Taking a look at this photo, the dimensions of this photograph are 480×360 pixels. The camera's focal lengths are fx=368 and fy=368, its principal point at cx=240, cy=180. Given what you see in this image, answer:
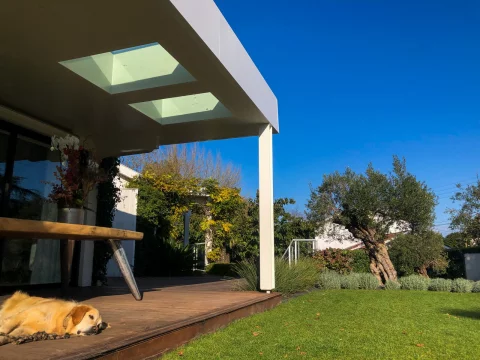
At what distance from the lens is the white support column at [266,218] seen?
18.4 ft

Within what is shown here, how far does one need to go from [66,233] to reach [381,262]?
894 centimetres

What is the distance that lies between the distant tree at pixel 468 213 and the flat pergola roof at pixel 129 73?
873cm

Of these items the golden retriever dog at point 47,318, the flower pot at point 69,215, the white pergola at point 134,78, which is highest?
the white pergola at point 134,78

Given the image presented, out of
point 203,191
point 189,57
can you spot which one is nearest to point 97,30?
point 189,57

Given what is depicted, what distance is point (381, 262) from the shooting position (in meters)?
10.0

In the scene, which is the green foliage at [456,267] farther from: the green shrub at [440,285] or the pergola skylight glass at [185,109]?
the pergola skylight glass at [185,109]

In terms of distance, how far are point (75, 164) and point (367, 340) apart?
11.2ft

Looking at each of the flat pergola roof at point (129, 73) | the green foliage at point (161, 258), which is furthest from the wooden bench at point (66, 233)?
the green foliage at point (161, 258)

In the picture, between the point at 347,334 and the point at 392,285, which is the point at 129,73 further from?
the point at 392,285

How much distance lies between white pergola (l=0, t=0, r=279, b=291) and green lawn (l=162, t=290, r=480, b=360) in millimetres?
1294

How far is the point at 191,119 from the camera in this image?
5816mm

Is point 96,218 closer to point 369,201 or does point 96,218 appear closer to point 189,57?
point 189,57

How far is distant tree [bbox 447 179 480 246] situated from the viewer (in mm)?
11578

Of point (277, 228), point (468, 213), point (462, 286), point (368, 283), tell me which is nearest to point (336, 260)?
point (368, 283)
